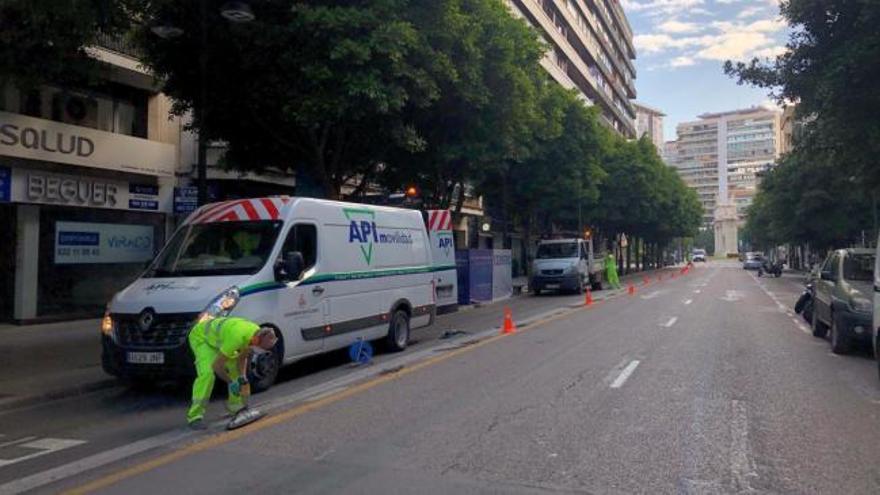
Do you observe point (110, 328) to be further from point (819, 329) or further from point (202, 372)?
point (819, 329)

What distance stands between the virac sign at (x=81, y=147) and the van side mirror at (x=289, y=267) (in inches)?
386

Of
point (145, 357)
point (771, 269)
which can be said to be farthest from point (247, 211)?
point (771, 269)

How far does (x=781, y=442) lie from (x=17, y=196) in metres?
15.8

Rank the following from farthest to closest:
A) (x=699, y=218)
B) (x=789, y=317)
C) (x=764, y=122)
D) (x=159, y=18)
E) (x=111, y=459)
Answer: (x=764, y=122)
(x=699, y=218)
(x=789, y=317)
(x=159, y=18)
(x=111, y=459)

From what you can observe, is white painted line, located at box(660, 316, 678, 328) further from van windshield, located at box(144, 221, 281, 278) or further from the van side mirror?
van windshield, located at box(144, 221, 281, 278)

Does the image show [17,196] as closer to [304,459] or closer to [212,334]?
[212,334]

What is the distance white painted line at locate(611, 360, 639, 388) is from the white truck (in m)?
18.8

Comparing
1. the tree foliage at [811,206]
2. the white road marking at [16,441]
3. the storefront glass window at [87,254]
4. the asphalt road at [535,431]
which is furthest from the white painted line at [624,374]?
the tree foliage at [811,206]

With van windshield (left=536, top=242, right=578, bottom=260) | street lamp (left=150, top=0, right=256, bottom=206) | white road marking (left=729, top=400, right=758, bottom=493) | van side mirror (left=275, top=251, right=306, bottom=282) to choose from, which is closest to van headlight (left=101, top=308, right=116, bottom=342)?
van side mirror (left=275, top=251, right=306, bottom=282)

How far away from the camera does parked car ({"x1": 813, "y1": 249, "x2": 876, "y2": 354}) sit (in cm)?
1177

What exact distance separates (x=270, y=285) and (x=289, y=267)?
1.05ft

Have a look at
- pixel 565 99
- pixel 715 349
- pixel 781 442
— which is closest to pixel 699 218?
pixel 565 99

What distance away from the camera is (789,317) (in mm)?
19562

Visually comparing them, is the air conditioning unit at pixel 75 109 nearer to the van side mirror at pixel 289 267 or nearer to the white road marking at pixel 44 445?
the van side mirror at pixel 289 267
